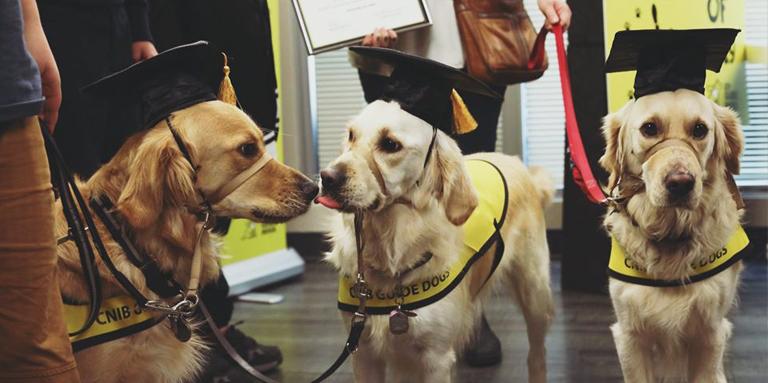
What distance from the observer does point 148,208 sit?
174 centimetres

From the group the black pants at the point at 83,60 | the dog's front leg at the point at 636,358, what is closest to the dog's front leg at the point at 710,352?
the dog's front leg at the point at 636,358

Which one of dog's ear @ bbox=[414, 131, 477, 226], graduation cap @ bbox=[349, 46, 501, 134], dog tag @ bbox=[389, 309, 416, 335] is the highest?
graduation cap @ bbox=[349, 46, 501, 134]

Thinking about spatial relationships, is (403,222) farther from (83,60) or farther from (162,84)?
(83,60)

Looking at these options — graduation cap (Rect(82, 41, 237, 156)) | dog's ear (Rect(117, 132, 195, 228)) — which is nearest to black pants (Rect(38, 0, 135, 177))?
graduation cap (Rect(82, 41, 237, 156))

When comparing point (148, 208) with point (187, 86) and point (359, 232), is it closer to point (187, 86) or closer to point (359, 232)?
point (187, 86)

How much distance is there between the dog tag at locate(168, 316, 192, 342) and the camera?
177 centimetres

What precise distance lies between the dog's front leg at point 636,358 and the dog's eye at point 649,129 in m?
0.50

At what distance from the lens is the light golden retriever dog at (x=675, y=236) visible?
2.01 m

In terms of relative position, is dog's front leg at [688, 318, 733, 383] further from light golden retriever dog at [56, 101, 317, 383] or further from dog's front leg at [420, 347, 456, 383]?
light golden retriever dog at [56, 101, 317, 383]

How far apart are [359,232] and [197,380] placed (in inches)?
44.1

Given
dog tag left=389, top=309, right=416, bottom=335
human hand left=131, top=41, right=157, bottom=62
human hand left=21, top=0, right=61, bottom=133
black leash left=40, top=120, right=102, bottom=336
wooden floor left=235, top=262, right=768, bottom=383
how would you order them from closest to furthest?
human hand left=21, top=0, right=61, bottom=133, black leash left=40, top=120, right=102, bottom=336, dog tag left=389, top=309, right=416, bottom=335, human hand left=131, top=41, right=157, bottom=62, wooden floor left=235, top=262, right=768, bottom=383

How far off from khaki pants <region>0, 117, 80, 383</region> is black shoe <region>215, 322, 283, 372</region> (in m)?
1.73

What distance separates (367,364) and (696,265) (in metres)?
0.85

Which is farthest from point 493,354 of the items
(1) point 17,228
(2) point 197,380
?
(1) point 17,228
